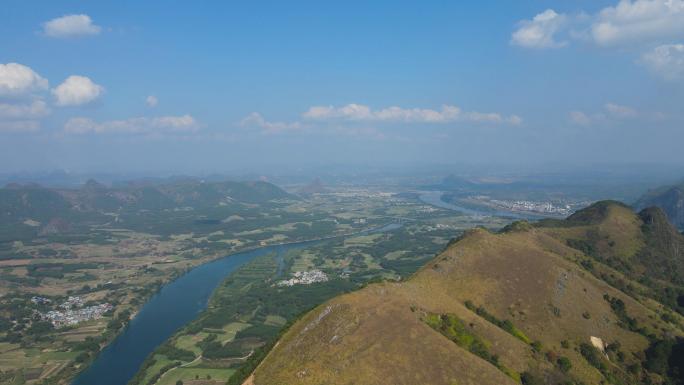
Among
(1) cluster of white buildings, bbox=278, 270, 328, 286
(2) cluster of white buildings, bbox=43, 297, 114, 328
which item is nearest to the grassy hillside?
(1) cluster of white buildings, bbox=278, 270, 328, 286

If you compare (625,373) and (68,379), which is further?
(68,379)

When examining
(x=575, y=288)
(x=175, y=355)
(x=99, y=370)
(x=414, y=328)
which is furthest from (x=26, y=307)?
(x=575, y=288)

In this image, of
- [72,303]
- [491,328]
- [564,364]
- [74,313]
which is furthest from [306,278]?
[564,364]

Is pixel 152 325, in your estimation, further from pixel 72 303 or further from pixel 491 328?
pixel 491 328

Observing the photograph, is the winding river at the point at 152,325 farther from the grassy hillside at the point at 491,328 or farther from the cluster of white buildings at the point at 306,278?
the grassy hillside at the point at 491,328

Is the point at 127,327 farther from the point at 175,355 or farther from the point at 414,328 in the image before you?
the point at 414,328

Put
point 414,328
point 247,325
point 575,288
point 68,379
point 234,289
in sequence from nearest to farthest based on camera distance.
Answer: point 414,328 < point 575,288 < point 68,379 < point 247,325 < point 234,289
